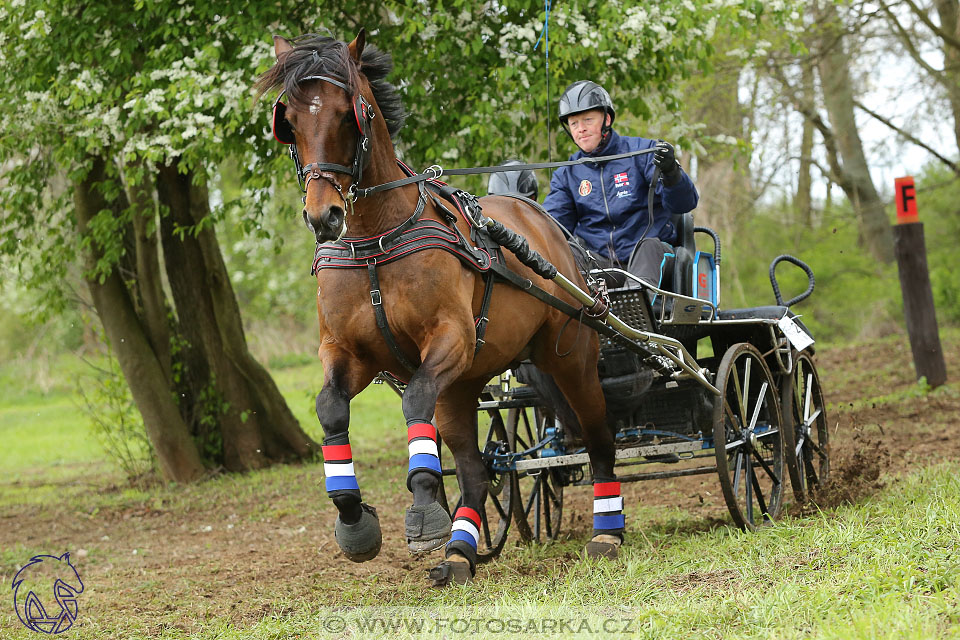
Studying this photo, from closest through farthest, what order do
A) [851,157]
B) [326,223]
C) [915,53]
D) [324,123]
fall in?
1. [326,223]
2. [324,123]
3. [915,53]
4. [851,157]

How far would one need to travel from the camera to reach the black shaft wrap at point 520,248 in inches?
177

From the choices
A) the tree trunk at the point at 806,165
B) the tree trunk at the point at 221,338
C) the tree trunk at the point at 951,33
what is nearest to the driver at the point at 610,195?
the tree trunk at the point at 221,338

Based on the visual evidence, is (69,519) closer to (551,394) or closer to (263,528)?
(263,528)

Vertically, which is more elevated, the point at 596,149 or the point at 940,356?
the point at 596,149

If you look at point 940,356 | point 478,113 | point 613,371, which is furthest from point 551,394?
point 940,356

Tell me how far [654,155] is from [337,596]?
2.78 metres

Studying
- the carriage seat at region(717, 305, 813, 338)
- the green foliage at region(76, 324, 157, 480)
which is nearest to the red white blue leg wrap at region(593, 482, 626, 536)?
the carriage seat at region(717, 305, 813, 338)

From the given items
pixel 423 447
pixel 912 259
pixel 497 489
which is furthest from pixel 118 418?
pixel 912 259

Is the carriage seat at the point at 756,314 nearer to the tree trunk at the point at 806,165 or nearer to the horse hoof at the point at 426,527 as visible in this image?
the horse hoof at the point at 426,527

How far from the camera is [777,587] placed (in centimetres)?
368

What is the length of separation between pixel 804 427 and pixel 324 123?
3819 millimetres

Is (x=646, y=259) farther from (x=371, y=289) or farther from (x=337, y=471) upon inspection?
(x=337, y=471)

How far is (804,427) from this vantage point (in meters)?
6.26

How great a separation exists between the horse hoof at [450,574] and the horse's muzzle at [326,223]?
1717 millimetres
